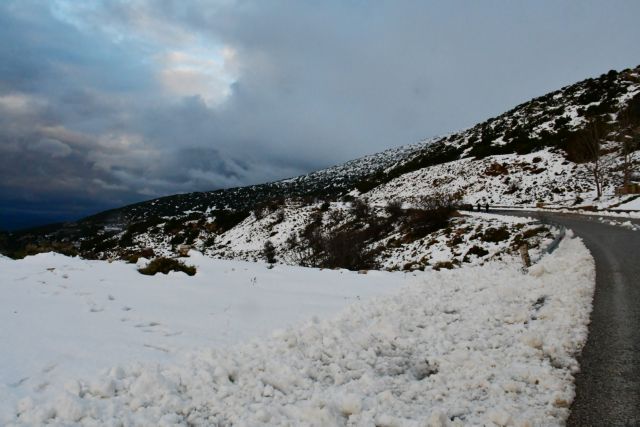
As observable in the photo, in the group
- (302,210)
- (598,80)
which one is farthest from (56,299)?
(598,80)

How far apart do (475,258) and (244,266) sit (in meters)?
14.4

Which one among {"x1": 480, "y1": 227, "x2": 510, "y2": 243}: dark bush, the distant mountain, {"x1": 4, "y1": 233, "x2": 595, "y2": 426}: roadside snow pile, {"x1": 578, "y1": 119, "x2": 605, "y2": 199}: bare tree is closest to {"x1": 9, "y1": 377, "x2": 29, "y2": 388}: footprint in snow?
{"x1": 4, "y1": 233, "x2": 595, "y2": 426}: roadside snow pile

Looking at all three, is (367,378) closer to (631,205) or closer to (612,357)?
(612,357)

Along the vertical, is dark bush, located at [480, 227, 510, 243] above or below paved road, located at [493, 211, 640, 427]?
above

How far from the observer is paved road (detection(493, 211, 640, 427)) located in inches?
171

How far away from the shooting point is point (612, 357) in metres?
5.74

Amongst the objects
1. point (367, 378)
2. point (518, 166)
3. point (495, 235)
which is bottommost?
point (367, 378)

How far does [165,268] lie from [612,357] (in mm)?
11458

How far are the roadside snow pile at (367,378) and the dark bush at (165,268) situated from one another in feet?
20.7

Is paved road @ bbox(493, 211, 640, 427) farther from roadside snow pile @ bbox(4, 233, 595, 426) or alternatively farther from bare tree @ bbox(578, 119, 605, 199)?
bare tree @ bbox(578, 119, 605, 199)

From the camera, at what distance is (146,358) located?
5.69 metres

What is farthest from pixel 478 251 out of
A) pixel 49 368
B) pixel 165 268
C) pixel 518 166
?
pixel 518 166

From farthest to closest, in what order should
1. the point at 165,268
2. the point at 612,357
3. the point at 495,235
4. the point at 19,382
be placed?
the point at 495,235 < the point at 165,268 < the point at 612,357 < the point at 19,382

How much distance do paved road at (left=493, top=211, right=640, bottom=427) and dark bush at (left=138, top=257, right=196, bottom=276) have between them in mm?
10530
